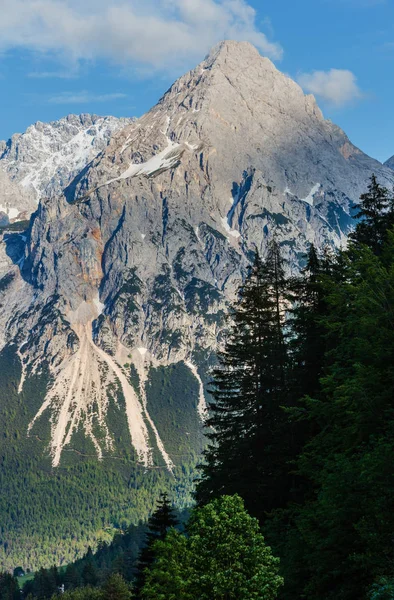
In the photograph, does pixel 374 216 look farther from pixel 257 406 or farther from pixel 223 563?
pixel 223 563

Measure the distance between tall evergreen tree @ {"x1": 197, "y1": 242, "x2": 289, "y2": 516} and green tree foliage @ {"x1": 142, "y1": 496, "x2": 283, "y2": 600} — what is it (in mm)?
→ 19201

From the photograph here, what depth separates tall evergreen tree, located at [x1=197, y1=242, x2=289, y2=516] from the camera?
4709cm

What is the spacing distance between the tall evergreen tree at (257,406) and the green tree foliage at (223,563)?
1920cm

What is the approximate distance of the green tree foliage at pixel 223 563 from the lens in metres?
25.0

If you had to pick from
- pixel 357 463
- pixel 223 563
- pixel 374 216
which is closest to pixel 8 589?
pixel 374 216

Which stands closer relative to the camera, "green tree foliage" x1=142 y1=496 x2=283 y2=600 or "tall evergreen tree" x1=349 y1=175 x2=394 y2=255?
"green tree foliage" x1=142 y1=496 x2=283 y2=600

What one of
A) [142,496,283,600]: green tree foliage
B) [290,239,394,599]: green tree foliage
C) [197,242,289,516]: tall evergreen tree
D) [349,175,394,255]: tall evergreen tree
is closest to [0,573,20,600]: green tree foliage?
[197,242,289,516]: tall evergreen tree

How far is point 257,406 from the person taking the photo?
52.6 m

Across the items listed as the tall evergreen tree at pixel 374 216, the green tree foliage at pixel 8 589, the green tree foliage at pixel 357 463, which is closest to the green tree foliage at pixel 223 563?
the green tree foliage at pixel 357 463

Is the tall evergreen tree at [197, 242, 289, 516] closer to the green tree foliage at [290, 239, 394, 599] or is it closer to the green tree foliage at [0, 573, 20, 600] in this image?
the green tree foliage at [290, 239, 394, 599]

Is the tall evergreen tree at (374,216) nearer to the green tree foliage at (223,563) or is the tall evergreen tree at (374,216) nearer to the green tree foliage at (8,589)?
the green tree foliage at (223,563)

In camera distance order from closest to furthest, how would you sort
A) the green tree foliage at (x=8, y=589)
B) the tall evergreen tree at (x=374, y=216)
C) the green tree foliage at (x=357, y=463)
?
the green tree foliage at (x=357, y=463)
the tall evergreen tree at (x=374, y=216)
the green tree foliage at (x=8, y=589)

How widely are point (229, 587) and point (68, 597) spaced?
131 meters

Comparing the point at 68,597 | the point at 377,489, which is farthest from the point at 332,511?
the point at 68,597
